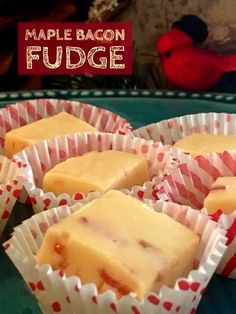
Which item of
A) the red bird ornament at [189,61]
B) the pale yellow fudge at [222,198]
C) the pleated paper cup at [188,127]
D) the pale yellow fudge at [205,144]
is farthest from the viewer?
the red bird ornament at [189,61]

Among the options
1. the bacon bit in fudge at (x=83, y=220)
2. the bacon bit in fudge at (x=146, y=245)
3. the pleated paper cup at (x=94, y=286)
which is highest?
the bacon bit in fudge at (x=83, y=220)

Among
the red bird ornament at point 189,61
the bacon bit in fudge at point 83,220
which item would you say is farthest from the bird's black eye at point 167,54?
the bacon bit in fudge at point 83,220

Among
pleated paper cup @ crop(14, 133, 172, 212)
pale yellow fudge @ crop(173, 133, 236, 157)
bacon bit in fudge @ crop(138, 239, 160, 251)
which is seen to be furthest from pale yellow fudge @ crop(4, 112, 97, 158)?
bacon bit in fudge @ crop(138, 239, 160, 251)

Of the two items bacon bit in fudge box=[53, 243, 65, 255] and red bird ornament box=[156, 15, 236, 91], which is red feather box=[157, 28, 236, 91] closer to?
red bird ornament box=[156, 15, 236, 91]

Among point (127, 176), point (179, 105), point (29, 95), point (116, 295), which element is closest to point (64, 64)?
point (29, 95)

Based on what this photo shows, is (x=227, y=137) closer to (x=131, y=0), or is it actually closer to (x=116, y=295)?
(x=116, y=295)

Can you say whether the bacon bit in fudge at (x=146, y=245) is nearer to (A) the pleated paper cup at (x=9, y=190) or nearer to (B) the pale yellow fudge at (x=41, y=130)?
(A) the pleated paper cup at (x=9, y=190)

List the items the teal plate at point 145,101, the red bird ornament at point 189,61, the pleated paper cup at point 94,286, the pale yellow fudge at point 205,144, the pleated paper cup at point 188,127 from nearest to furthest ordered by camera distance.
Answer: the pleated paper cup at point 94,286, the pale yellow fudge at point 205,144, the pleated paper cup at point 188,127, the teal plate at point 145,101, the red bird ornament at point 189,61
